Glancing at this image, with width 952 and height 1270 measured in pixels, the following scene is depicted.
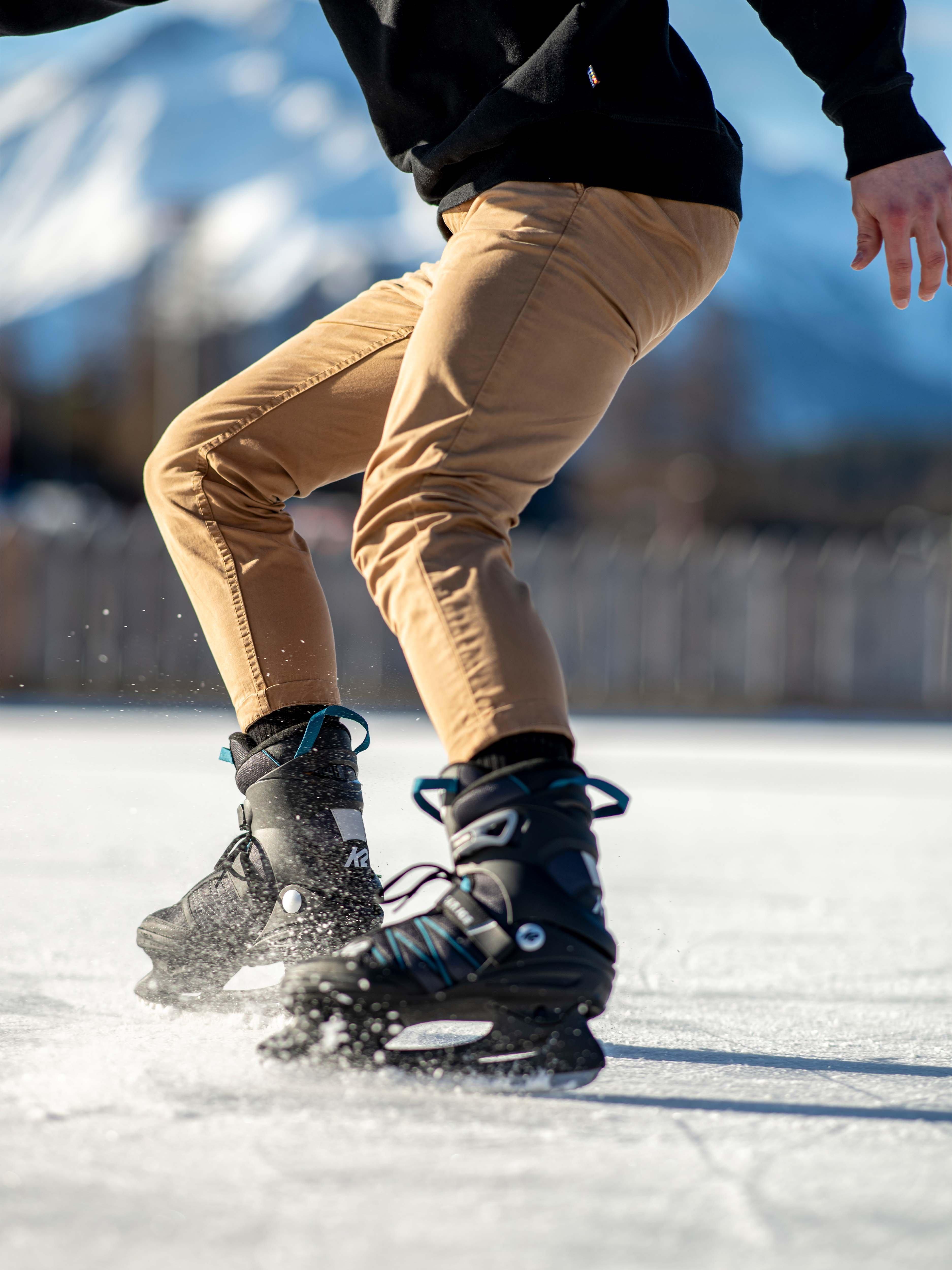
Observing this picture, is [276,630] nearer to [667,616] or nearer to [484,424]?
[484,424]

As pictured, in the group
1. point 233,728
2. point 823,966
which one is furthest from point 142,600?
point 823,966

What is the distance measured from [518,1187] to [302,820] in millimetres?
545

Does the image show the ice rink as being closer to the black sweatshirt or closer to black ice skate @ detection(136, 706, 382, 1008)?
black ice skate @ detection(136, 706, 382, 1008)

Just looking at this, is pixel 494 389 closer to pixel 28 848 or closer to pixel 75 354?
pixel 28 848

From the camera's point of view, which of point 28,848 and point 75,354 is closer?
point 28,848

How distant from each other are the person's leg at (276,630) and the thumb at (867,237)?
1.38ft

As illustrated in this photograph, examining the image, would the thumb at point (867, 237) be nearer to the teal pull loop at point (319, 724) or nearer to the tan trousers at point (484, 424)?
the tan trousers at point (484, 424)

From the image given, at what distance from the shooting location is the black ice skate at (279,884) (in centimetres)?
123

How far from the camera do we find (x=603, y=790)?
1073 mm

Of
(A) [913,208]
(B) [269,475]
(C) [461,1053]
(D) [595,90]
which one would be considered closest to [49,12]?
(B) [269,475]

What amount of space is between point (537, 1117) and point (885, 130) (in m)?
0.90

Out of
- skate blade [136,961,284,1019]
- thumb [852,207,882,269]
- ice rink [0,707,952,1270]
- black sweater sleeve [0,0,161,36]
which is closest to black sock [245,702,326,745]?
ice rink [0,707,952,1270]

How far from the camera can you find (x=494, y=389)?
3.58ft

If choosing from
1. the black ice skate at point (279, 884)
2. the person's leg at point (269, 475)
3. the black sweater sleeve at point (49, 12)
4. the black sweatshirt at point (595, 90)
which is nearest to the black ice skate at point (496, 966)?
the black ice skate at point (279, 884)
